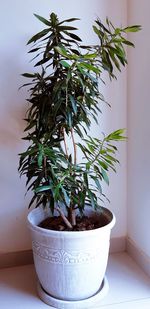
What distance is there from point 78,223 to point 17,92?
29.4 inches

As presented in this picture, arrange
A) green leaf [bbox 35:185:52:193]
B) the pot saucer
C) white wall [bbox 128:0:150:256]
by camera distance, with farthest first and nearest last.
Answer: white wall [bbox 128:0:150:256]
the pot saucer
green leaf [bbox 35:185:52:193]

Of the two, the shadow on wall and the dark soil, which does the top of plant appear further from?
the shadow on wall

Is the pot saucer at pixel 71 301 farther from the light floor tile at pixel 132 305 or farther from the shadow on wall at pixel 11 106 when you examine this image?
the shadow on wall at pixel 11 106

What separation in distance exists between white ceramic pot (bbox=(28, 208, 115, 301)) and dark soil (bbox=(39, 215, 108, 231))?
0.10 metres

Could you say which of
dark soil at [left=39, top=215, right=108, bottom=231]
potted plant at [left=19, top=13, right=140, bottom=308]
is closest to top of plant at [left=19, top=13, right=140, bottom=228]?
potted plant at [left=19, top=13, right=140, bottom=308]

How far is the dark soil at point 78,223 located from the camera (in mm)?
1617

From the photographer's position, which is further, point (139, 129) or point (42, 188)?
point (139, 129)

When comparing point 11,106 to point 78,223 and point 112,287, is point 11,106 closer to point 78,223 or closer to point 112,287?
point 78,223

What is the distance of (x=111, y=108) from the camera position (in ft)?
6.45

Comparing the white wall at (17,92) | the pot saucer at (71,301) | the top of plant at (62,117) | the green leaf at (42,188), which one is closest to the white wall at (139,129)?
the white wall at (17,92)

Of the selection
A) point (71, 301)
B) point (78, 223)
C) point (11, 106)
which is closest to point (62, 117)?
point (11, 106)

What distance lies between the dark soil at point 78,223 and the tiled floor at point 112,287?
1.06 ft

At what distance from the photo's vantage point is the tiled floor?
1590 mm

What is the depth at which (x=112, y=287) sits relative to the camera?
67.9 inches
